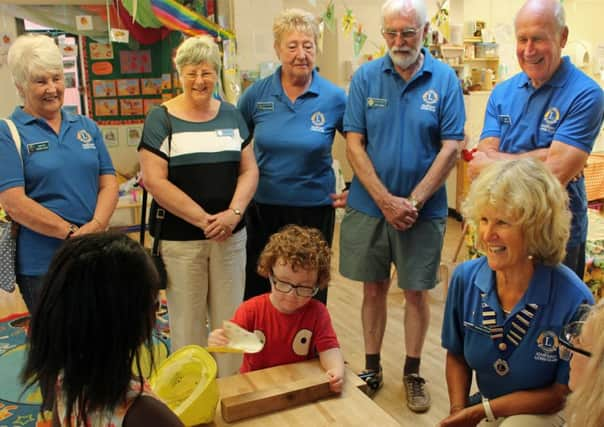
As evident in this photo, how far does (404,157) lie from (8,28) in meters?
4.54

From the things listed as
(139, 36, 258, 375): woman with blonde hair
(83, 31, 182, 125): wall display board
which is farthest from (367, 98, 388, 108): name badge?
(83, 31, 182, 125): wall display board

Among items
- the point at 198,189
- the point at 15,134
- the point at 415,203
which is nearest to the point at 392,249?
the point at 415,203

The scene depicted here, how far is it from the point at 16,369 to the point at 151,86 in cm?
357

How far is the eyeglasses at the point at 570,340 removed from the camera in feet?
3.69

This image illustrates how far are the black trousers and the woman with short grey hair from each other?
27.4 inches

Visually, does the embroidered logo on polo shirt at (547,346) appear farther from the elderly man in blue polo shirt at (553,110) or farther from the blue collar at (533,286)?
the elderly man in blue polo shirt at (553,110)

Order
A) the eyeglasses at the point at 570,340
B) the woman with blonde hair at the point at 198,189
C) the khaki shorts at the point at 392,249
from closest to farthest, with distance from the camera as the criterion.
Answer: the eyeglasses at the point at 570,340 < the woman with blonde hair at the point at 198,189 < the khaki shorts at the point at 392,249

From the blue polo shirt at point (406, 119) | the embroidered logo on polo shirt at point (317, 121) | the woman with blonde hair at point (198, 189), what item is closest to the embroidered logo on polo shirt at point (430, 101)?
the blue polo shirt at point (406, 119)

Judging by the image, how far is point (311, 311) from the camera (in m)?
1.67

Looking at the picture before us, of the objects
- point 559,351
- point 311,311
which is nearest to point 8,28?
point 311,311

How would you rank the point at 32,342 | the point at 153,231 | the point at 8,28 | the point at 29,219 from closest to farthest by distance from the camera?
the point at 32,342, the point at 29,219, the point at 153,231, the point at 8,28

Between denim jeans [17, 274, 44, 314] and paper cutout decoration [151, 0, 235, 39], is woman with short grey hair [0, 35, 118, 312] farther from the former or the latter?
paper cutout decoration [151, 0, 235, 39]

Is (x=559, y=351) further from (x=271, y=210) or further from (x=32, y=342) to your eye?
(x=271, y=210)

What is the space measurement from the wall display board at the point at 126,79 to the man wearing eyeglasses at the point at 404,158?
11.8ft
